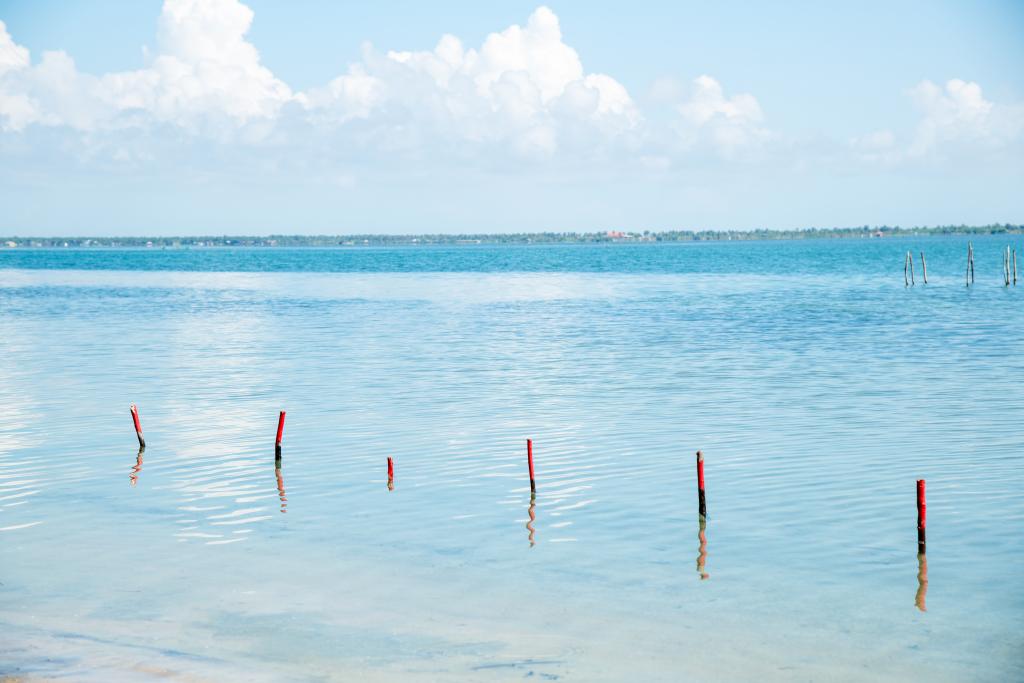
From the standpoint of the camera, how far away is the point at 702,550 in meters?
20.5

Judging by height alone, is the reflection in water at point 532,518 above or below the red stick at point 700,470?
below

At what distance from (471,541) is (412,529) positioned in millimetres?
1500

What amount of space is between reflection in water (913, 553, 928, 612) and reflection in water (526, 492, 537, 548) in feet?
22.7

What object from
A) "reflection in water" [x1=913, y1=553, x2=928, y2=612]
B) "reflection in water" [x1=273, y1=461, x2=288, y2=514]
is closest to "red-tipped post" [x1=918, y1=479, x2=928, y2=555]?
"reflection in water" [x1=913, y1=553, x2=928, y2=612]

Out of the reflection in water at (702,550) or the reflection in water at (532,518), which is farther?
the reflection in water at (532,518)

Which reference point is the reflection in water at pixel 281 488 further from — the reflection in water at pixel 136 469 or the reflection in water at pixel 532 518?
the reflection in water at pixel 532 518

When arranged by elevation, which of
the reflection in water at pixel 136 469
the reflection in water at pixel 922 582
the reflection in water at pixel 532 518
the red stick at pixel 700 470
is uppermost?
the red stick at pixel 700 470

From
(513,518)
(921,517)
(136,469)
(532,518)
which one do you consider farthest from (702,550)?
(136,469)

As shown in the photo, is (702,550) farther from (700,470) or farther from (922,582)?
(922,582)

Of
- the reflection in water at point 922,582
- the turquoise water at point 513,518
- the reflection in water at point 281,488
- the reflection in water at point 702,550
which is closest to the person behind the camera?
the turquoise water at point 513,518

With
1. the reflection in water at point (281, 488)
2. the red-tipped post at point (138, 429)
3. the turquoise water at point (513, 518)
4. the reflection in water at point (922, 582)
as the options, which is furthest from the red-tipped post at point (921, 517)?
the red-tipped post at point (138, 429)

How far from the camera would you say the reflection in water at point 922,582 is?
17755mm

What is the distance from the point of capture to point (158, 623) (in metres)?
17.0

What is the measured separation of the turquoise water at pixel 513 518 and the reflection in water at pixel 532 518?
84 mm
